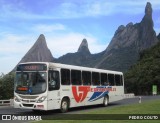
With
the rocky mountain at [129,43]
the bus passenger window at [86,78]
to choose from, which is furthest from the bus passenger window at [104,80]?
the rocky mountain at [129,43]

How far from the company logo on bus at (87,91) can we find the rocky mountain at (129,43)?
116 meters

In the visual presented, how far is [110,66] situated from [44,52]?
2372 cm

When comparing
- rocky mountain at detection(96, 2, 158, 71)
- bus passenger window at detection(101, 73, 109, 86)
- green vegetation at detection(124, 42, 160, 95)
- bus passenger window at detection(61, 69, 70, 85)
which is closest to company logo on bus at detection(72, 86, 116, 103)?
bus passenger window at detection(101, 73, 109, 86)

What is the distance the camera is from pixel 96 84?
2844 centimetres

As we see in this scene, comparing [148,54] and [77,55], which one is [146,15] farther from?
[148,54]

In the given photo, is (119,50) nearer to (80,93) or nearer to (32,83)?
(80,93)

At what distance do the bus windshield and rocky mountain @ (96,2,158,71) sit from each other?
124 meters

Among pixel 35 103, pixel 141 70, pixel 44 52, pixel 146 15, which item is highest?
pixel 146 15

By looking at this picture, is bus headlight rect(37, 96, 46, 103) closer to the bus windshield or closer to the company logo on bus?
the bus windshield

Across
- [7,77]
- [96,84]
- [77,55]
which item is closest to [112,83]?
[96,84]

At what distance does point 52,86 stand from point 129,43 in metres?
150

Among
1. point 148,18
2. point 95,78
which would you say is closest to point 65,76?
point 95,78

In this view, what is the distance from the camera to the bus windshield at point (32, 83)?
2211cm

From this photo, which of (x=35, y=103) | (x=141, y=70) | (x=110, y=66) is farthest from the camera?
(x=110, y=66)
